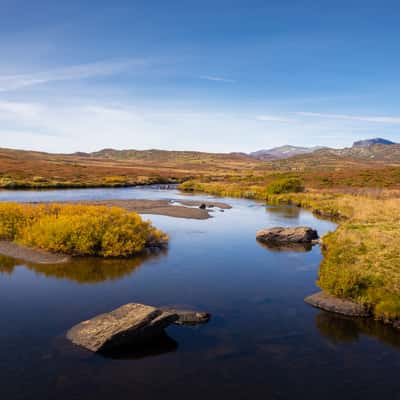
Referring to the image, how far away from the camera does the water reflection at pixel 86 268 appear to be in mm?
19938

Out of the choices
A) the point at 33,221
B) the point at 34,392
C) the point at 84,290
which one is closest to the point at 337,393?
the point at 34,392

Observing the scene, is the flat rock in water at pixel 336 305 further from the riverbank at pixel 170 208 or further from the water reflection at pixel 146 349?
the riverbank at pixel 170 208

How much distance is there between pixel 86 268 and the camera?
21.3 meters

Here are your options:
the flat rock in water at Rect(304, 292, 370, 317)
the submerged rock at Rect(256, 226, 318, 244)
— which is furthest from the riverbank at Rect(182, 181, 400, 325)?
the submerged rock at Rect(256, 226, 318, 244)

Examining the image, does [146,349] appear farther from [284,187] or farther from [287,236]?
[284,187]

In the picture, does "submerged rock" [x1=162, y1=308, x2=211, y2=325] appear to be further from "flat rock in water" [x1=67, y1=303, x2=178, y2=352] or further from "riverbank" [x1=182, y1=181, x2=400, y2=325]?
"riverbank" [x1=182, y1=181, x2=400, y2=325]

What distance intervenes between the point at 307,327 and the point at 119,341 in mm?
6718

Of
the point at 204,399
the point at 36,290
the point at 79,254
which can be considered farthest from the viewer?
the point at 79,254

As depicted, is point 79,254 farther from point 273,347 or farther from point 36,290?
point 273,347

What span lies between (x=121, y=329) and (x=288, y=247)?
1774 centimetres

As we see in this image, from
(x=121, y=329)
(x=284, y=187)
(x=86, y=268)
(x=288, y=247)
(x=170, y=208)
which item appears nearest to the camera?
(x=121, y=329)

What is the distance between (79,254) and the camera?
23.5m

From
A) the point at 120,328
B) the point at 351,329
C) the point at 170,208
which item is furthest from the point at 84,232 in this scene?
the point at 170,208

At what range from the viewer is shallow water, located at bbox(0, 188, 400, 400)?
1055 cm
